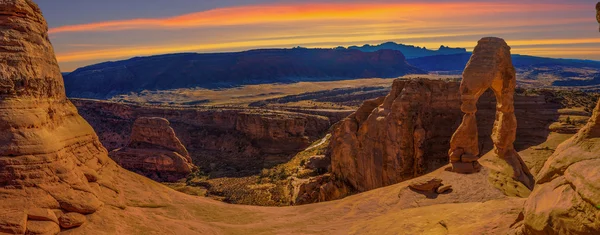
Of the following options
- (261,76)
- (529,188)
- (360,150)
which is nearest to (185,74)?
(261,76)

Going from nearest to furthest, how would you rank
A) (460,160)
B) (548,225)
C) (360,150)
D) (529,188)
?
(548,225) < (529,188) < (460,160) < (360,150)

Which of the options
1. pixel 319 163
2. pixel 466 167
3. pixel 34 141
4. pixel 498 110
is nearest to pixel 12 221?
pixel 34 141

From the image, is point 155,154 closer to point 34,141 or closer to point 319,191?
point 319,191

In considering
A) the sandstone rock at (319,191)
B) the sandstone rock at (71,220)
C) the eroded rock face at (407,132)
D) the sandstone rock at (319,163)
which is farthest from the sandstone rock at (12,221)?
the sandstone rock at (319,163)

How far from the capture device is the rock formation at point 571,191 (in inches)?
245

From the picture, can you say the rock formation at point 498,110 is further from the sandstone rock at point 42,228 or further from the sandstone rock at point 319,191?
the sandstone rock at point 42,228

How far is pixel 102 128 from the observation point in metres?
62.1

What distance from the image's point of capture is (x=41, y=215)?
A: 11.4m

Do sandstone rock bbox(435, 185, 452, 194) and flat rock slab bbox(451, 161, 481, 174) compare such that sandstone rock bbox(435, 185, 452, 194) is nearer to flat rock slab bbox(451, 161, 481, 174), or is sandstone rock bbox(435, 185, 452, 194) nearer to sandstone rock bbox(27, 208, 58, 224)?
flat rock slab bbox(451, 161, 481, 174)

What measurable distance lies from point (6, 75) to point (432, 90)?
20.8 m

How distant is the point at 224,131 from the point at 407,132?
39.8 metres

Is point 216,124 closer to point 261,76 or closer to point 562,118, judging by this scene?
point 562,118

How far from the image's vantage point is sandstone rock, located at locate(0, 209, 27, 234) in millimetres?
10648

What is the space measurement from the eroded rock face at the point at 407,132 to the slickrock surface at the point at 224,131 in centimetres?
2341
